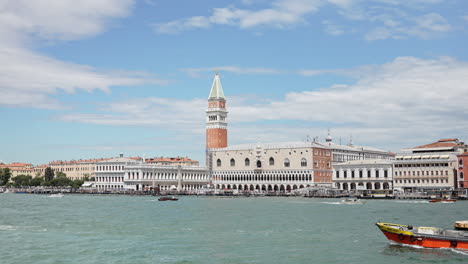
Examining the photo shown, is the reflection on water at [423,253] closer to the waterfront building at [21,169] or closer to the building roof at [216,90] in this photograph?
the building roof at [216,90]

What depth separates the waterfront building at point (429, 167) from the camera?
312ft

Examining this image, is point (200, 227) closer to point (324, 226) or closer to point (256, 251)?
point (324, 226)

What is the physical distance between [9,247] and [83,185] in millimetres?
103972

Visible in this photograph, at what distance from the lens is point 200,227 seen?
43.1 metres

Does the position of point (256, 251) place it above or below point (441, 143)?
below

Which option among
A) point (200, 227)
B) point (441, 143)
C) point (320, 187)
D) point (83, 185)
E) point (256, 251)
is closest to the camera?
point (256, 251)

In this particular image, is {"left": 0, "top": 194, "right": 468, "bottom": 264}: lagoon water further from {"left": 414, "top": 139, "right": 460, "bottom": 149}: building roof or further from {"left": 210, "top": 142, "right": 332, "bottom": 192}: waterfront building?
{"left": 210, "top": 142, "right": 332, "bottom": 192}: waterfront building

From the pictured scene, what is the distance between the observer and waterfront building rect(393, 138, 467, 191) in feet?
312

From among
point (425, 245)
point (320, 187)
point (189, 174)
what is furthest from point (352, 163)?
point (425, 245)

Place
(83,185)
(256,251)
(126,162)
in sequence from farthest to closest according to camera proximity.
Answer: (83,185) < (126,162) < (256,251)

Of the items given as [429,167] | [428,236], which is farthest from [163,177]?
[428,236]

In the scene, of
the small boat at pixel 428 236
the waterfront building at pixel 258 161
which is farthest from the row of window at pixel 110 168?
the small boat at pixel 428 236

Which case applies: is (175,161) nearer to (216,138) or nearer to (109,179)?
(109,179)

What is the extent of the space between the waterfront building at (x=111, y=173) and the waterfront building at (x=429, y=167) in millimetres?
55240
